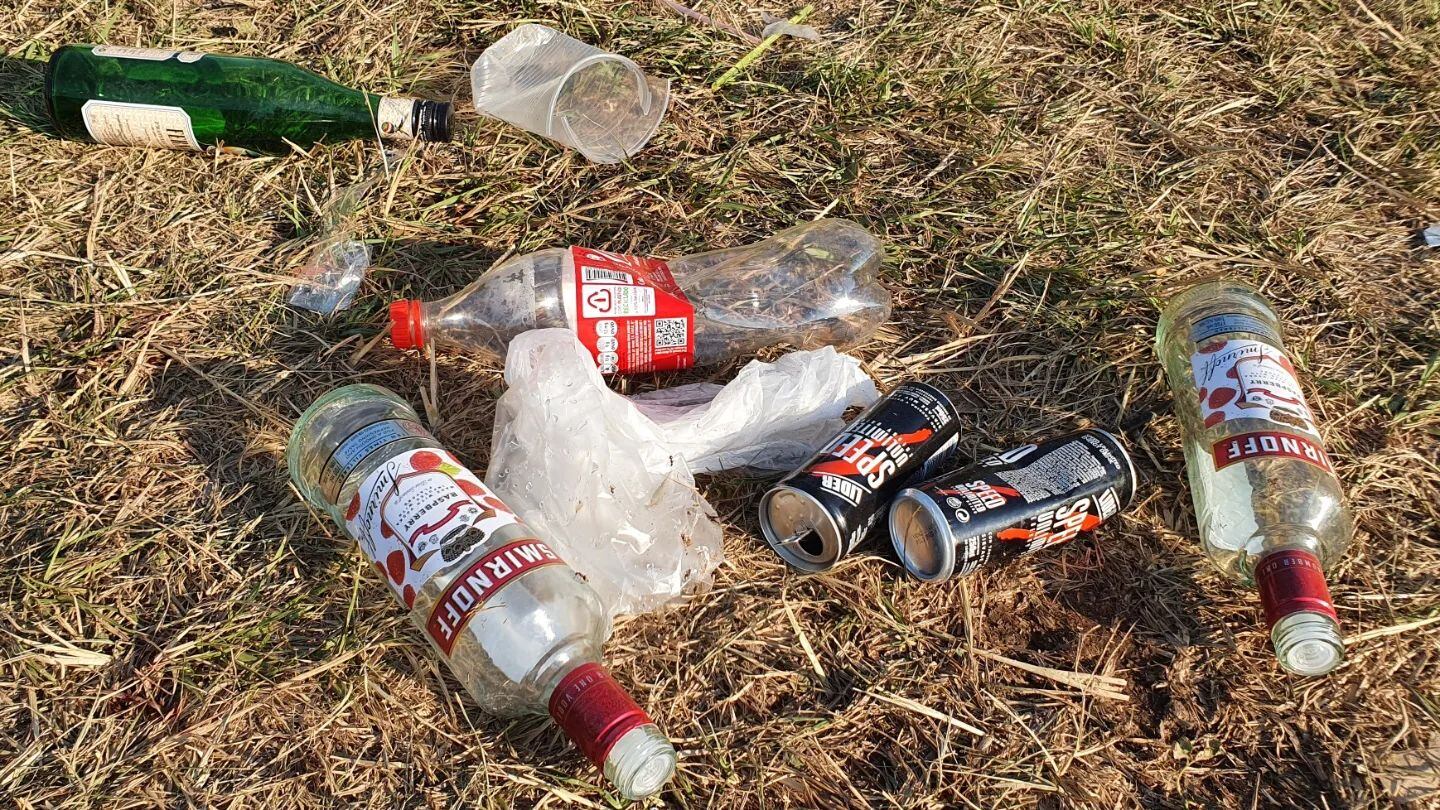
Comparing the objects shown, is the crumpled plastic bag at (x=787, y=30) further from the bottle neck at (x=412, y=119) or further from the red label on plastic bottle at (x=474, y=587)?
the red label on plastic bottle at (x=474, y=587)

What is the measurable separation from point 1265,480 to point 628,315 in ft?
4.56

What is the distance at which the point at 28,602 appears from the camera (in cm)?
208

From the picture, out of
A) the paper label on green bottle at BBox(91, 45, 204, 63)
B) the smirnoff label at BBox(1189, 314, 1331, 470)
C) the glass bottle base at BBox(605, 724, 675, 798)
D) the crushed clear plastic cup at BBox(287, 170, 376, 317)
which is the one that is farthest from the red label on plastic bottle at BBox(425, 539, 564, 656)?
the paper label on green bottle at BBox(91, 45, 204, 63)

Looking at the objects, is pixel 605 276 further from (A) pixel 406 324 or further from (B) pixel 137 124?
(B) pixel 137 124

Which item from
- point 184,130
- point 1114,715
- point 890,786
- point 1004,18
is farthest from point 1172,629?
point 184,130

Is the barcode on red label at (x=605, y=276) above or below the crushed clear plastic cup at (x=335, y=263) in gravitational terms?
above

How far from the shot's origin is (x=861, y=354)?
2613mm

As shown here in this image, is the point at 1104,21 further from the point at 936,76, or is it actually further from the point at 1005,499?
the point at 1005,499

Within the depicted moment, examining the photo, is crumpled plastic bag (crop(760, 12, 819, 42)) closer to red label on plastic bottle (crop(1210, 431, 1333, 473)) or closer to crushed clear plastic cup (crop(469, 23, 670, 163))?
crushed clear plastic cup (crop(469, 23, 670, 163))

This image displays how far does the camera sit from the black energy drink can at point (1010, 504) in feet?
6.82

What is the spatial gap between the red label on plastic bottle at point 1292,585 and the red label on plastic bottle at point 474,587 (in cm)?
134

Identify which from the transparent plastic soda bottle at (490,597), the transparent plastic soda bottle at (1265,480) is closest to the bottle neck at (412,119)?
the transparent plastic soda bottle at (490,597)

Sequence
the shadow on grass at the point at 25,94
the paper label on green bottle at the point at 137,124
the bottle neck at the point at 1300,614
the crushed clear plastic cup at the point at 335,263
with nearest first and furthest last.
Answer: the bottle neck at the point at 1300,614
the crushed clear plastic cup at the point at 335,263
the paper label on green bottle at the point at 137,124
the shadow on grass at the point at 25,94

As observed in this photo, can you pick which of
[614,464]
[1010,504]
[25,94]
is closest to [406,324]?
[614,464]
